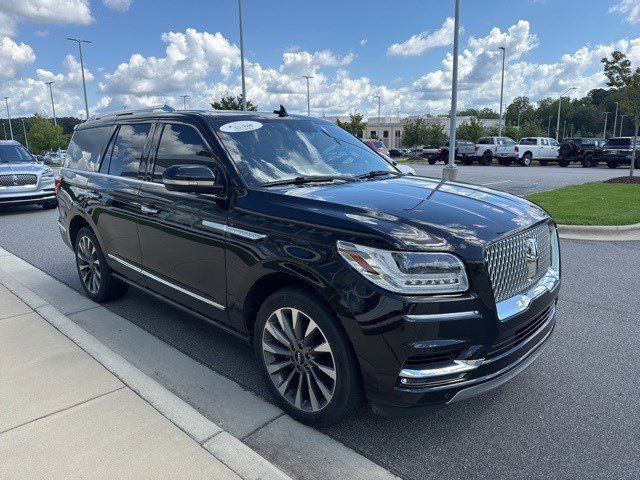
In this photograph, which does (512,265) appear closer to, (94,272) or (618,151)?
(94,272)

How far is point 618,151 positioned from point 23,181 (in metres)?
29.1

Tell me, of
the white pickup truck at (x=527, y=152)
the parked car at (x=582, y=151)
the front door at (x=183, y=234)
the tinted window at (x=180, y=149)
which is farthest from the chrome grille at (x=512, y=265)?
the white pickup truck at (x=527, y=152)

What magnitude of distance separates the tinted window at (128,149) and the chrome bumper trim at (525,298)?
3.21 meters

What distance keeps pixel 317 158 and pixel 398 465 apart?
2.28 meters

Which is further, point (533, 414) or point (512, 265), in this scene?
point (533, 414)

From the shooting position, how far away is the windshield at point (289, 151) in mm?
3501

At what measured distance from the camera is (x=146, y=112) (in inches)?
176

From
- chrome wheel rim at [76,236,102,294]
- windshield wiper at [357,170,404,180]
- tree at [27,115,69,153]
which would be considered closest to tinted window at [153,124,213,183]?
windshield wiper at [357,170,404,180]

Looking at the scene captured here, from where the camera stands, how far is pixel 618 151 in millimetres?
27938

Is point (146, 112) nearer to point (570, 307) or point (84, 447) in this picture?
point (84, 447)

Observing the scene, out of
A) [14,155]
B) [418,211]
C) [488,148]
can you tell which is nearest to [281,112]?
[418,211]

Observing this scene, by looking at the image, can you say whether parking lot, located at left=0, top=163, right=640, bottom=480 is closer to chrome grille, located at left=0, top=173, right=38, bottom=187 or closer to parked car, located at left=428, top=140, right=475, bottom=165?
chrome grille, located at left=0, top=173, right=38, bottom=187

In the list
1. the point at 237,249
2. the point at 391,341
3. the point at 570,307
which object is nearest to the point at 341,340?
the point at 391,341

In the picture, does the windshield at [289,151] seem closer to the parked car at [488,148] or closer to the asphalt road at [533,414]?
the asphalt road at [533,414]
